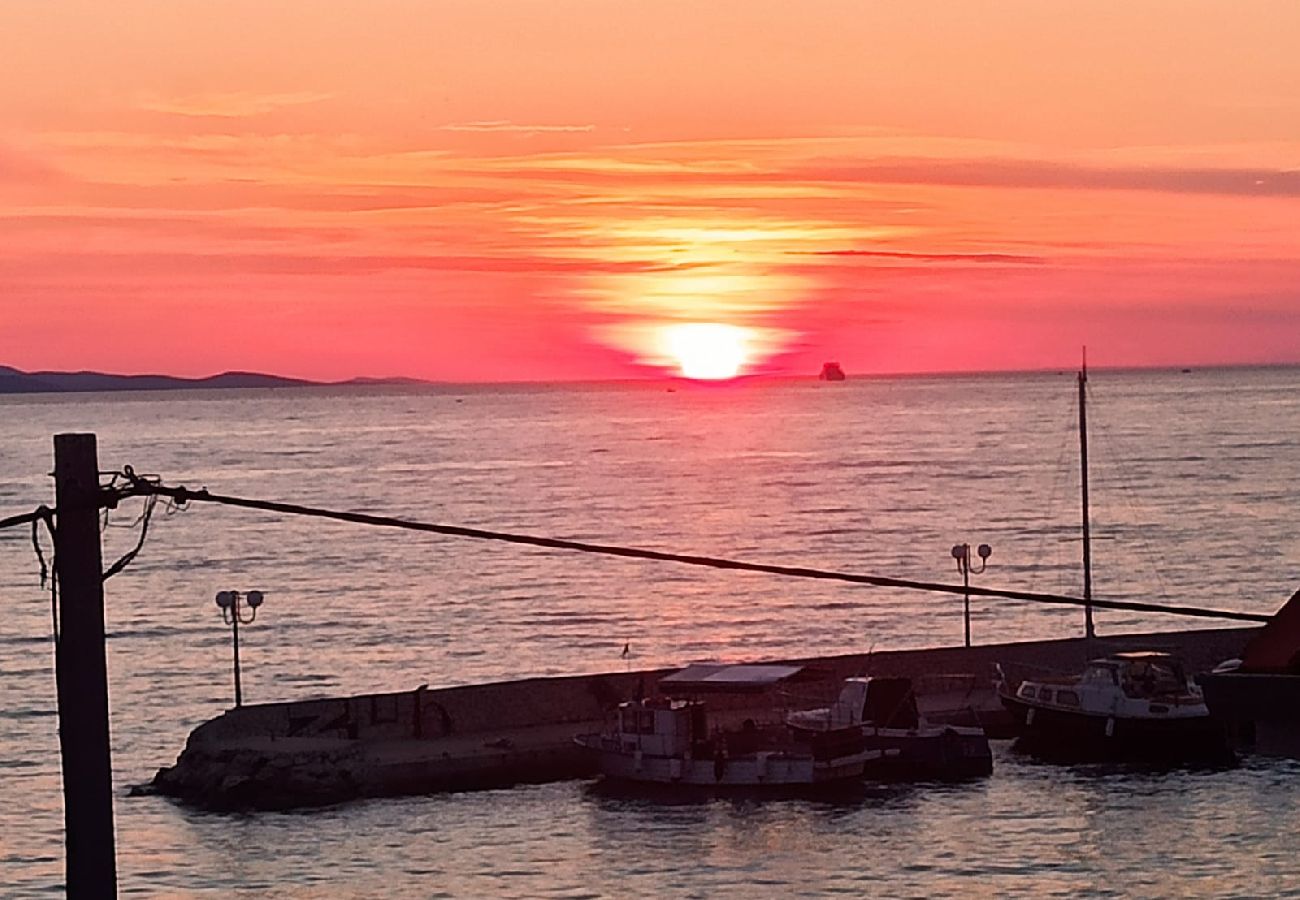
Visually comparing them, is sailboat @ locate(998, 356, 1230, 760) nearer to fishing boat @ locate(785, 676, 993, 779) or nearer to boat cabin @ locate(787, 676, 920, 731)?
fishing boat @ locate(785, 676, 993, 779)

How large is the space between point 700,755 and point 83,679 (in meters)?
37.5

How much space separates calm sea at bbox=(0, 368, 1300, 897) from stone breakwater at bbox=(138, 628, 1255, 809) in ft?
2.28

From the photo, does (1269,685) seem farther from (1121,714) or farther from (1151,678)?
(1151,678)

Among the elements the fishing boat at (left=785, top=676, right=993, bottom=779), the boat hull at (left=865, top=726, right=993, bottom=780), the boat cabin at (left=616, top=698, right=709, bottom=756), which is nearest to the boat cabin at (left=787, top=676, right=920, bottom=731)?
the fishing boat at (left=785, top=676, right=993, bottom=779)

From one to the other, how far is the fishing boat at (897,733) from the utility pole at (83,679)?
3764 centimetres

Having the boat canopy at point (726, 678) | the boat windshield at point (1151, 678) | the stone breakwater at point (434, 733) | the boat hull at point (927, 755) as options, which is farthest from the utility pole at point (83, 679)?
the boat windshield at point (1151, 678)

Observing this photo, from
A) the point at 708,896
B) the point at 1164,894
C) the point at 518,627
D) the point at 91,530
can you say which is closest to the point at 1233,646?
the point at 1164,894

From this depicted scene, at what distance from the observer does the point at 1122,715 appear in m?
48.8

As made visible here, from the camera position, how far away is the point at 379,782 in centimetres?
4534

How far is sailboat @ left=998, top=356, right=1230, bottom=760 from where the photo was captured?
48781 mm

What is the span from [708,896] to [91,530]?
30071 millimetres

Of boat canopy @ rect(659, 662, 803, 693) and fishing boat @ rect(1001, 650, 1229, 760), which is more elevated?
boat canopy @ rect(659, 662, 803, 693)

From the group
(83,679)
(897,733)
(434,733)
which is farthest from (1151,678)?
(83,679)

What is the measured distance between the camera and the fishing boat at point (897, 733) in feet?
155
